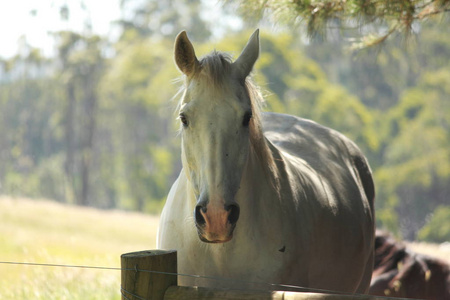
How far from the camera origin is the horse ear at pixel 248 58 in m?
2.79

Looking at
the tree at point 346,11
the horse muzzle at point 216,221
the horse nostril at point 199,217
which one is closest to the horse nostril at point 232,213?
the horse muzzle at point 216,221

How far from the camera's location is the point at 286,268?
2.89 m

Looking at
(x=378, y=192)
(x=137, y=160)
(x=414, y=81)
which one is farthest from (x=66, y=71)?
(x=414, y=81)

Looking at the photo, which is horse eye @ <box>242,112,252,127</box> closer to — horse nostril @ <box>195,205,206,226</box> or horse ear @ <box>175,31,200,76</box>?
horse ear @ <box>175,31,200,76</box>

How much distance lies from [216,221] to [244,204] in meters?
0.51

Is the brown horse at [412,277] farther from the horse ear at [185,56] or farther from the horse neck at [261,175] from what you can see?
A: the horse ear at [185,56]

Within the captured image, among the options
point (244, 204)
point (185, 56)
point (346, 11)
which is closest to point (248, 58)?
point (185, 56)

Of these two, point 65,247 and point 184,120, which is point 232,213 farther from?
point 65,247

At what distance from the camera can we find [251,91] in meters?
2.85

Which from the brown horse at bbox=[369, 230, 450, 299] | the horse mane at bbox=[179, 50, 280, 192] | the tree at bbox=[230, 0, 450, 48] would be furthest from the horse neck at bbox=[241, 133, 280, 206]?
the brown horse at bbox=[369, 230, 450, 299]

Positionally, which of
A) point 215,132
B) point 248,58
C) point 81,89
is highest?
point 81,89

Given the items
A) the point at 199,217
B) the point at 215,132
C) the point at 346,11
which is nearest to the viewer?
the point at 199,217

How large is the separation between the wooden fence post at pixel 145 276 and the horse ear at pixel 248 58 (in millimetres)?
1004

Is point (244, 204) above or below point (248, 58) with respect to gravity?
below
